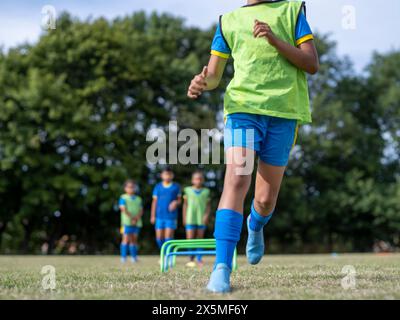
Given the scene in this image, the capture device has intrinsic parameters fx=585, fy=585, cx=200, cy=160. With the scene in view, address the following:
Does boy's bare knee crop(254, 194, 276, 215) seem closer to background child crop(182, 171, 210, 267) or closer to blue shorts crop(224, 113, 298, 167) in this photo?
blue shorts crop(224, 113, 298, 167)

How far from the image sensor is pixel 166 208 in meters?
13.1

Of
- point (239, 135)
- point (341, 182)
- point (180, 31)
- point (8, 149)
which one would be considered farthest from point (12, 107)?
point (239, 135)

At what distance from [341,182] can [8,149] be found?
19.7 meters

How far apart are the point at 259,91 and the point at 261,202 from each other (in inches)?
44.7

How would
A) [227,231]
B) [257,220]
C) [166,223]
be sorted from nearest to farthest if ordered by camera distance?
[227,231] → [257,220] → [166,223]

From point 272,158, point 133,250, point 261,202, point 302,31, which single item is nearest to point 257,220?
point 261,202

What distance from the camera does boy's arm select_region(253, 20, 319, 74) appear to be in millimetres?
4074

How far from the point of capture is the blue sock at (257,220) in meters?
5.21

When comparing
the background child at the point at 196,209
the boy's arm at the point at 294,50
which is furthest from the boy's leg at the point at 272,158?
the background child at the point at 196,209

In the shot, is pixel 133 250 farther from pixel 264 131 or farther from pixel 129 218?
pixel 264 131

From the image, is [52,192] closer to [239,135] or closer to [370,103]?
[370,103]

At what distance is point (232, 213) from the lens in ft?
13.3

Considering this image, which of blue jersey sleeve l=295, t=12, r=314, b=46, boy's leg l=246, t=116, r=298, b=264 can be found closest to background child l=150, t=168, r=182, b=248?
boy's leg l=246, t=116, r=298, b=264

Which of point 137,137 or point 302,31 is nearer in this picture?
point 302,31
